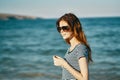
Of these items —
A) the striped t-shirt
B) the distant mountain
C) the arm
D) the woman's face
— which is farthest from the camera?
the distant mountain

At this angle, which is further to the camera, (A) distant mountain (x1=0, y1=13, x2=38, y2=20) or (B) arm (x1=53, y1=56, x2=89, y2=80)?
(A) distant mountain (x1=0, y1=13, x2=38, y2=20)

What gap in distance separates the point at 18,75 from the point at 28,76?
529 millimetres

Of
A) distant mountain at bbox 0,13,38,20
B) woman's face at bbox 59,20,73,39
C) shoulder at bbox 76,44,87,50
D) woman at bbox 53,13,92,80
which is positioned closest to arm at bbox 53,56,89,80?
woman at bbox 53,13,92,80

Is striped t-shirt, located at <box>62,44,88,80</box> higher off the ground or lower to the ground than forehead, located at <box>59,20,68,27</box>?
lower

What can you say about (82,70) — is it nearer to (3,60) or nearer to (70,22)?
(70,22)

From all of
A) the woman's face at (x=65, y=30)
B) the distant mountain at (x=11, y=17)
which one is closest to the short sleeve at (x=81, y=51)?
the woman's face at (x=65, y=30)

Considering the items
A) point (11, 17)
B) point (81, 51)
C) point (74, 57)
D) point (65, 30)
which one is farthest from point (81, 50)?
point (11, 17)

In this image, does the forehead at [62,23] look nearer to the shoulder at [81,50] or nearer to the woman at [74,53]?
the woman at [74,53]

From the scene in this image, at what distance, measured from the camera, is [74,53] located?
366 centimetres

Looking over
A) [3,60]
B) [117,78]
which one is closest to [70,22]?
[117,78]

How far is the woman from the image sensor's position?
3.50m

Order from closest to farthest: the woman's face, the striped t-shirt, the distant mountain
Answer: the striped t-shirt → the woman's face → the distant mountain

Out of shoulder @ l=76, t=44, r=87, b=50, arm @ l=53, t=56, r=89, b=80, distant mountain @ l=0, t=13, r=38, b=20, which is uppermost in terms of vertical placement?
shoulder @ l=76, t=44, r=87, b=50

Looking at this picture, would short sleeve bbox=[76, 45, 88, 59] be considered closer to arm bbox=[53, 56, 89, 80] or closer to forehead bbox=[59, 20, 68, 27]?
arm bbox=[53, 56, 89, 80]
